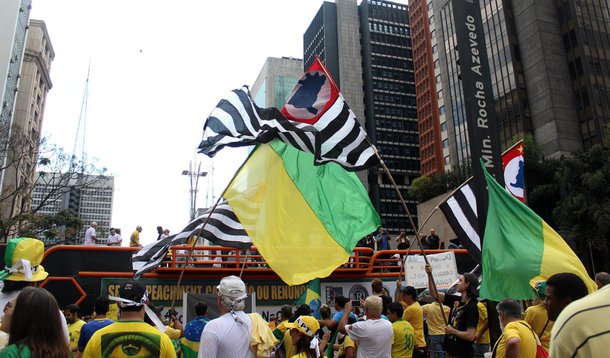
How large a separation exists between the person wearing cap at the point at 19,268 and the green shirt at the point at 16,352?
186cm

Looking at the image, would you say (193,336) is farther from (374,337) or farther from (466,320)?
(466,320)

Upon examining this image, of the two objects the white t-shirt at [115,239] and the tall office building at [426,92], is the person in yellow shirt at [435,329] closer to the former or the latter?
the white t-shirt at [115,239]

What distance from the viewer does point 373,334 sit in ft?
20.7

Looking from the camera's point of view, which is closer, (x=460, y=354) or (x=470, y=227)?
(x=460, y=354)

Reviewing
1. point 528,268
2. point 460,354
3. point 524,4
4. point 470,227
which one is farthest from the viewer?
point 524,4

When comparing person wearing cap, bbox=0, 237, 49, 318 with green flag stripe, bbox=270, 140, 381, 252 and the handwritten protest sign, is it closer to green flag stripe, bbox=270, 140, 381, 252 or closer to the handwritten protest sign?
green flag stripe, bbox=270, 140, 381, 252

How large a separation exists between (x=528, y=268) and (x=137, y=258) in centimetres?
724

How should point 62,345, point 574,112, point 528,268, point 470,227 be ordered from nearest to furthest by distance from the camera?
point 62,345 < point 528,268 < point 470,227 < point 574,112

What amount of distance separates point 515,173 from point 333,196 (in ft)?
23.8

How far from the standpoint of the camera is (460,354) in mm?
6992

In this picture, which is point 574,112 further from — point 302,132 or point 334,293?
point 302,132

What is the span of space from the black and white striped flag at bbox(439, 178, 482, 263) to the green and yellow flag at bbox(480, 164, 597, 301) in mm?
2957

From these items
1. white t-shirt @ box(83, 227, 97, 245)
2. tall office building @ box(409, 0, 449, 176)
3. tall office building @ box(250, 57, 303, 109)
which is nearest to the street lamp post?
white t-shirt @ box(83, 227, 97, 245)

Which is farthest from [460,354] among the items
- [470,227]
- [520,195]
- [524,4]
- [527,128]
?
[524,4]
